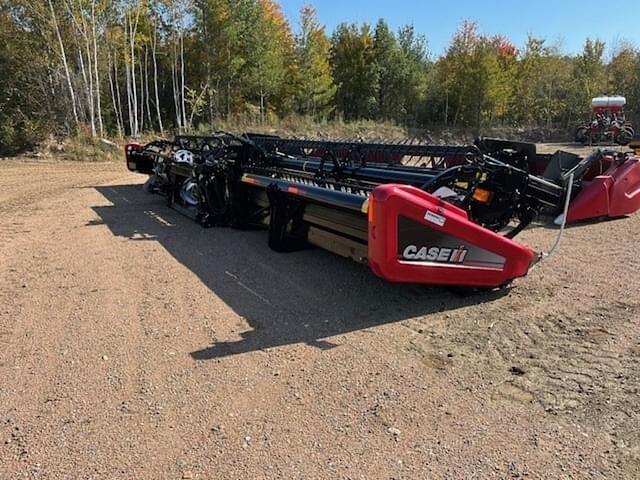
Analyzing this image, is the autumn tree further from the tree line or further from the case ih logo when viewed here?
the case ih logo

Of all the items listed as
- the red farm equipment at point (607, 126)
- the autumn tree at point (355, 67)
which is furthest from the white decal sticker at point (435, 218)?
the autumn tree at point (355, 67)

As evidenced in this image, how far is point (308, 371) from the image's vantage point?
2984 mm

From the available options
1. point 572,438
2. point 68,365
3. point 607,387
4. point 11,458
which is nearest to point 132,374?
point 68,365

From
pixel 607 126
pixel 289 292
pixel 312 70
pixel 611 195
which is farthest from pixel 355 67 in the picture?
pixel 289 292

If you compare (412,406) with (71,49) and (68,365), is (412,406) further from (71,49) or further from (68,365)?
(71,49)

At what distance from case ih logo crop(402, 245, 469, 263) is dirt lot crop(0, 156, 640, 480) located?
1.30ft

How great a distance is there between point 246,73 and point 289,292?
2301 cm

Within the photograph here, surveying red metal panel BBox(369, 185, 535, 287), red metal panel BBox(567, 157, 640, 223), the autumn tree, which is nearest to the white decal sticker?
red metal panel BBox(369, 185, 535, 287)

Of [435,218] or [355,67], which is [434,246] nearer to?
[435,218]

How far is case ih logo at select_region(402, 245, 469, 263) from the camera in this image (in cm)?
353

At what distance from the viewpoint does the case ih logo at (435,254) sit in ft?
11.6

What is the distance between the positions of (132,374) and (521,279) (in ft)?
10.3

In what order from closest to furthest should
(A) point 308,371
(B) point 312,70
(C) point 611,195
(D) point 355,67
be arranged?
(A) point 308,371
(C) point 611,195
(B) point 312,70
(D) point 355,67

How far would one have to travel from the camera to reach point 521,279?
4.49 meters
